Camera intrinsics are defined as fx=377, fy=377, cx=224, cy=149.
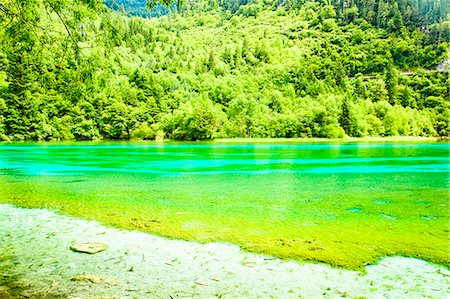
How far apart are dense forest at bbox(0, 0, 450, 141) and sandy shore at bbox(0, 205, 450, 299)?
9.78ft

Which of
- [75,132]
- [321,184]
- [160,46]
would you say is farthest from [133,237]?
[160,46]

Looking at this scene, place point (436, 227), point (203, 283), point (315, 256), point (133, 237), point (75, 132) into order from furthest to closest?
point (75, 132), point (436, 227), point (133, 237), point (315, 256), point (203, 283)

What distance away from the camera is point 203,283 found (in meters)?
5.80

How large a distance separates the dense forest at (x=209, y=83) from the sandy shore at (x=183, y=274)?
117 inches

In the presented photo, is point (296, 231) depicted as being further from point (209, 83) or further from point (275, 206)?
point (209, 83)

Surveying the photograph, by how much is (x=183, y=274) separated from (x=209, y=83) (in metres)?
136

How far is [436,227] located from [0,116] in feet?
293

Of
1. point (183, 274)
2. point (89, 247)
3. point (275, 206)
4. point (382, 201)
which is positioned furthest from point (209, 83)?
point (183, 274)

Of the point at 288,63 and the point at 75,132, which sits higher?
the point at 288,63

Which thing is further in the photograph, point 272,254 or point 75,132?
point 75,132

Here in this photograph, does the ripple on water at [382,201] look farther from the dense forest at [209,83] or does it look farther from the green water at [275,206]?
the dense forest at [209,83]

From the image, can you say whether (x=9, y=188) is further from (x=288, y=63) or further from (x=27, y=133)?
(x=288, y=63)

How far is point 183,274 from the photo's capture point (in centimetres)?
618

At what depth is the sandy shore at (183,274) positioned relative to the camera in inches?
215
